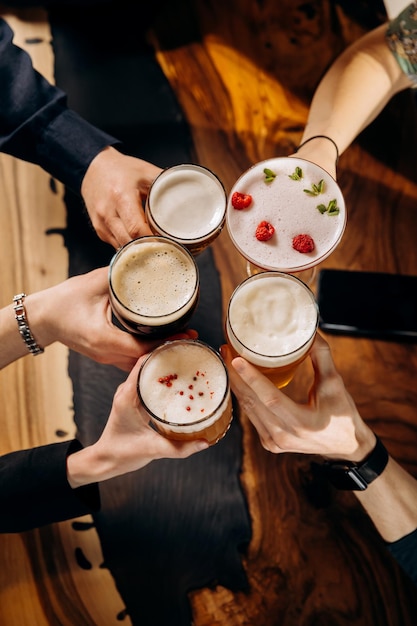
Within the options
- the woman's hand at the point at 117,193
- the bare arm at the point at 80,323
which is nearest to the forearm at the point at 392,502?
the bare arm at the point at 80,323

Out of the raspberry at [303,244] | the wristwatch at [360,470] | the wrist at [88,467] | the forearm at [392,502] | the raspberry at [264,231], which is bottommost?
Answer: the forearm at [392,502]

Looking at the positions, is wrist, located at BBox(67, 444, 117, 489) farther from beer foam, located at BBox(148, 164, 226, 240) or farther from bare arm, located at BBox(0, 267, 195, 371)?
beer foam, located at BBox(148, 164, 226, 240)

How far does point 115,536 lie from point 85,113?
1.38m

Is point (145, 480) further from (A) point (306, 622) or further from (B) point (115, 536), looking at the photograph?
(A) point (306, 622)

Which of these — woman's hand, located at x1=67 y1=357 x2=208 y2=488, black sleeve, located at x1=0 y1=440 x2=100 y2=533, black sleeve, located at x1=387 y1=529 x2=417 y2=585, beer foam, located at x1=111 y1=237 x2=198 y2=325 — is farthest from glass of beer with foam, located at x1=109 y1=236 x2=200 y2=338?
black sleeve, located at x1=387 y1=529 x2=417 y2=585

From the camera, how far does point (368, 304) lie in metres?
Answer: 1.76

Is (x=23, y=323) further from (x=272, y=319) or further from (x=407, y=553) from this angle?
(x=407, y=553)

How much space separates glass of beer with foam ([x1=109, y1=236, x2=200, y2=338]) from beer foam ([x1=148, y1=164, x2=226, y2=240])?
0.08 meters

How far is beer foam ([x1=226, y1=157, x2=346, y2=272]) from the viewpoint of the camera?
155cm

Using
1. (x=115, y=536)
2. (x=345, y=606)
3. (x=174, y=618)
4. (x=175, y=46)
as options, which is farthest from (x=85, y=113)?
(x=345, y=606)

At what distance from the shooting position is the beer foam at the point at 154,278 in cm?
151

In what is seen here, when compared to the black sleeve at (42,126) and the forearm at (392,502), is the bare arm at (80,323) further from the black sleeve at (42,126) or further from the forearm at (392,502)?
the forearm at (392,502)

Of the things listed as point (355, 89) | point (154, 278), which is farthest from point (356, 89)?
point (154, 278)

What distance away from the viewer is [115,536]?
1.59 m
